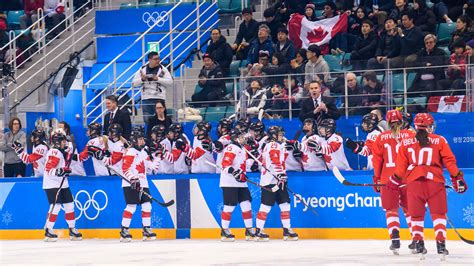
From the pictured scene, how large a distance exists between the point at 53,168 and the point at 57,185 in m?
0.27

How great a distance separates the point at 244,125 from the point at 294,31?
3.92 m

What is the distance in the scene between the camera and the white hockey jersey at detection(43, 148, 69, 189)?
17500 millimetres

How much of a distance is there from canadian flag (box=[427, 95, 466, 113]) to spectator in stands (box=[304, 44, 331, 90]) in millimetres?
1593

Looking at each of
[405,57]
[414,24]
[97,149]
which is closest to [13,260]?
[97,149]

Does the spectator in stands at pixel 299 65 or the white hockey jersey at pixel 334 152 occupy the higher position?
the spectator in stands at pixel 299 65

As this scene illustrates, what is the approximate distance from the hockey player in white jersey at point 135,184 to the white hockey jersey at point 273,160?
1.81m

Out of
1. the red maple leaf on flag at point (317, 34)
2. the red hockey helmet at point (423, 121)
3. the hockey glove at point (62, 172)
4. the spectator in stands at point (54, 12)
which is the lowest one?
the hockey glove at point (62, 172)

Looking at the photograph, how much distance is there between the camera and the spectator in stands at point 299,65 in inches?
692

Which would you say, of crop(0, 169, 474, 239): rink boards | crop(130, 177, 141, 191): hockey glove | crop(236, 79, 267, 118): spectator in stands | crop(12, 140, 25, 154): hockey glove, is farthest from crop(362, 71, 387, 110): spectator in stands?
crop(12, 140, 25, 154): hockey glove

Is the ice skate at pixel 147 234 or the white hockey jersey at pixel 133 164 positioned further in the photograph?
the ice skate at pixel 147 234

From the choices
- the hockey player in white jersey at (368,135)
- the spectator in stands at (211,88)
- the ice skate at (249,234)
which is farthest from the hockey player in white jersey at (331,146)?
the spectator in stands at (211,88)

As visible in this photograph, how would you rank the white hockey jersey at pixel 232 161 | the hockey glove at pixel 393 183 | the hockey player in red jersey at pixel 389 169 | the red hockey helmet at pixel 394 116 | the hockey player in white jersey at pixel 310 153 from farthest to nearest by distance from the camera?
the hockey player in white jersey at pixel 310 153 < the white hockey jersey at pixel 232 161 < the hockey player in red jersey at pixel 389 169 < the red hockey helmet at pixel 394 116 < the hockey glove at pixel 393 183

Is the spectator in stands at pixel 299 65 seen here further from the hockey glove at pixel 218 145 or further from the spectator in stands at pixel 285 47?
the hockey glove at pixel 218 145

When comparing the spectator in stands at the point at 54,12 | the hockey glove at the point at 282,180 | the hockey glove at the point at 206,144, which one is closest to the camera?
the hockey glove at the point at 282,180
